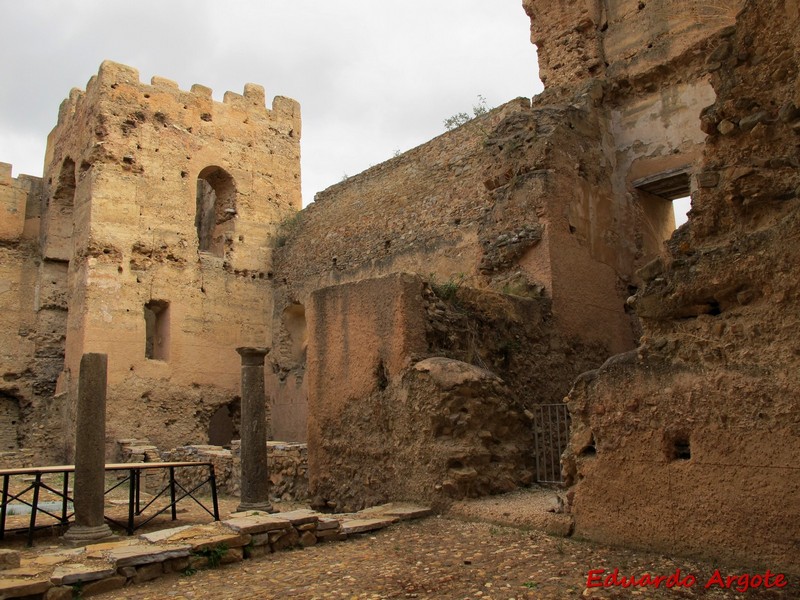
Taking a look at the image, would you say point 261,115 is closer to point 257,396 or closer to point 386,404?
point 257,396

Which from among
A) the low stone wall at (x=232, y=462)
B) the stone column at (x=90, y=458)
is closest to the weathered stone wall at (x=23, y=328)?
the low stone wall at (x=232, y=462)

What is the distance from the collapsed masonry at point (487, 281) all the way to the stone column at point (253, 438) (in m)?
0.59

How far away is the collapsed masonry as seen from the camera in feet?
14.8

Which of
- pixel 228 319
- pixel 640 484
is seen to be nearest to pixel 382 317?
pixel 640 484

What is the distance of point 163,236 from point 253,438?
8003 millimetres

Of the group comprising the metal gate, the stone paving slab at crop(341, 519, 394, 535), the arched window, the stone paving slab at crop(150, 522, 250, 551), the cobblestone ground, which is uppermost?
the arched window

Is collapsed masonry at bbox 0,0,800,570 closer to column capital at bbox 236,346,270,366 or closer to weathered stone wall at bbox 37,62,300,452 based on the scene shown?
weathered stone wall at bbox 37,62,300,452

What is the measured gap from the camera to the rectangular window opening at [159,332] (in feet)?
47.3

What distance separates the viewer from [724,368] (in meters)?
4.43

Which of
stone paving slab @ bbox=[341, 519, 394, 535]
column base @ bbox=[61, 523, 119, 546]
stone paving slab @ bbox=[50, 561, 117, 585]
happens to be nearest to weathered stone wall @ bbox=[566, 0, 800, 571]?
stone paving slab @ bbox=[341, 519, 394, 535]

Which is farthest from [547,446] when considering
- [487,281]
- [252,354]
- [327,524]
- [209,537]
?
[209,537]

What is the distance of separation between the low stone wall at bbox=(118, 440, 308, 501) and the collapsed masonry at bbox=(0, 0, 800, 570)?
91cm

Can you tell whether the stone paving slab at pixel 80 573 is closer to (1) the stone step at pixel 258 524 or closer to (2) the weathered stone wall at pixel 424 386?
(1) the stone step at pixel 258 524

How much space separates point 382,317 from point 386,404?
92 cm
